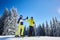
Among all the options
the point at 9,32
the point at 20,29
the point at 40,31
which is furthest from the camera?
the point at 40,31

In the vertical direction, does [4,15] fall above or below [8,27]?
above

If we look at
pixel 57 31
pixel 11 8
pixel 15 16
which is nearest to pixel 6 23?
pixel 15 16

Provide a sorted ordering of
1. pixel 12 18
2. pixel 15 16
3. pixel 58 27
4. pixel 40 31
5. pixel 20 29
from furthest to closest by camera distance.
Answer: pixel 58 27 → pixel 40 31 → pixel 15 16 → pixel 12 18 → pixel 20 29

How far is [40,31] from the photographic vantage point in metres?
49.6

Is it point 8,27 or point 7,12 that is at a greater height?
point 7,12

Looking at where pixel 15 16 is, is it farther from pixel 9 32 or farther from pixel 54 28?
pixel 54 28

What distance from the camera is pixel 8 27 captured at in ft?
91.9

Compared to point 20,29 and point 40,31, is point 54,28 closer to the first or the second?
point 40,31

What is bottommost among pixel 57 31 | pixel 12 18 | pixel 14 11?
pixel 57 31

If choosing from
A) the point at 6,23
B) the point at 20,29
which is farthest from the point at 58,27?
the point at 20,29

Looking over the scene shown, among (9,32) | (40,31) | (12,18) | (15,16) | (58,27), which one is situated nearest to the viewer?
(9,32)

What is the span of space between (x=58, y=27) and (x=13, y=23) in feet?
93.9

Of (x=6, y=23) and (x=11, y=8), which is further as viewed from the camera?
(x=11, y=8)

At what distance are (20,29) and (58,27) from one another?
4653cm
